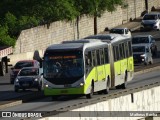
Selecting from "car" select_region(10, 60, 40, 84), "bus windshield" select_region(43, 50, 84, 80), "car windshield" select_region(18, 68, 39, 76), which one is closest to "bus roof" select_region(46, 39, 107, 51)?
"bus windshield" select_region(43, 50, 84, 80)

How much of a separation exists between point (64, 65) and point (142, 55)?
26207 mm

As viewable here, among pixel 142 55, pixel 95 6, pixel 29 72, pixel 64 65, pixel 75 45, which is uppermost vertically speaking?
pixel 75 45

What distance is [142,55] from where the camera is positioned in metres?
71.9

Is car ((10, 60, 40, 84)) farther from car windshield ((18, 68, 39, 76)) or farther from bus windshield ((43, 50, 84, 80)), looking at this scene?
bus windshield ((43, 50, 84, 80))

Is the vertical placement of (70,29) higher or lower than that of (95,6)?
lower

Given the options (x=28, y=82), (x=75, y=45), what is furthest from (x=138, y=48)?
(x=75, y=45)

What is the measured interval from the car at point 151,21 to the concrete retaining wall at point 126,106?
50.9 m

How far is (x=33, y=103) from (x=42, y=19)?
37.9 m

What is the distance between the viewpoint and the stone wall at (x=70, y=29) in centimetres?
8123

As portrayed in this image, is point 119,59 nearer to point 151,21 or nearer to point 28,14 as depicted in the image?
point 28,14

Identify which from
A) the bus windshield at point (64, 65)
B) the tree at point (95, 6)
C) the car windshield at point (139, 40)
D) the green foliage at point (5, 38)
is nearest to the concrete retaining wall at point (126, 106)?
the bus windshield at point (64, 65)

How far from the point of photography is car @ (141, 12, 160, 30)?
97.1 metres

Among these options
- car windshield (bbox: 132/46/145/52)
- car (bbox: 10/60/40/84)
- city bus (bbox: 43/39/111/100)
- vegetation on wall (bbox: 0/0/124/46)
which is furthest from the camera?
vegetation on wall (bbox: 0/0/124/46)

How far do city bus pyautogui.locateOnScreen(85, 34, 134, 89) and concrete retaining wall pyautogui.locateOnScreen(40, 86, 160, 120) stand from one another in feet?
14.3
